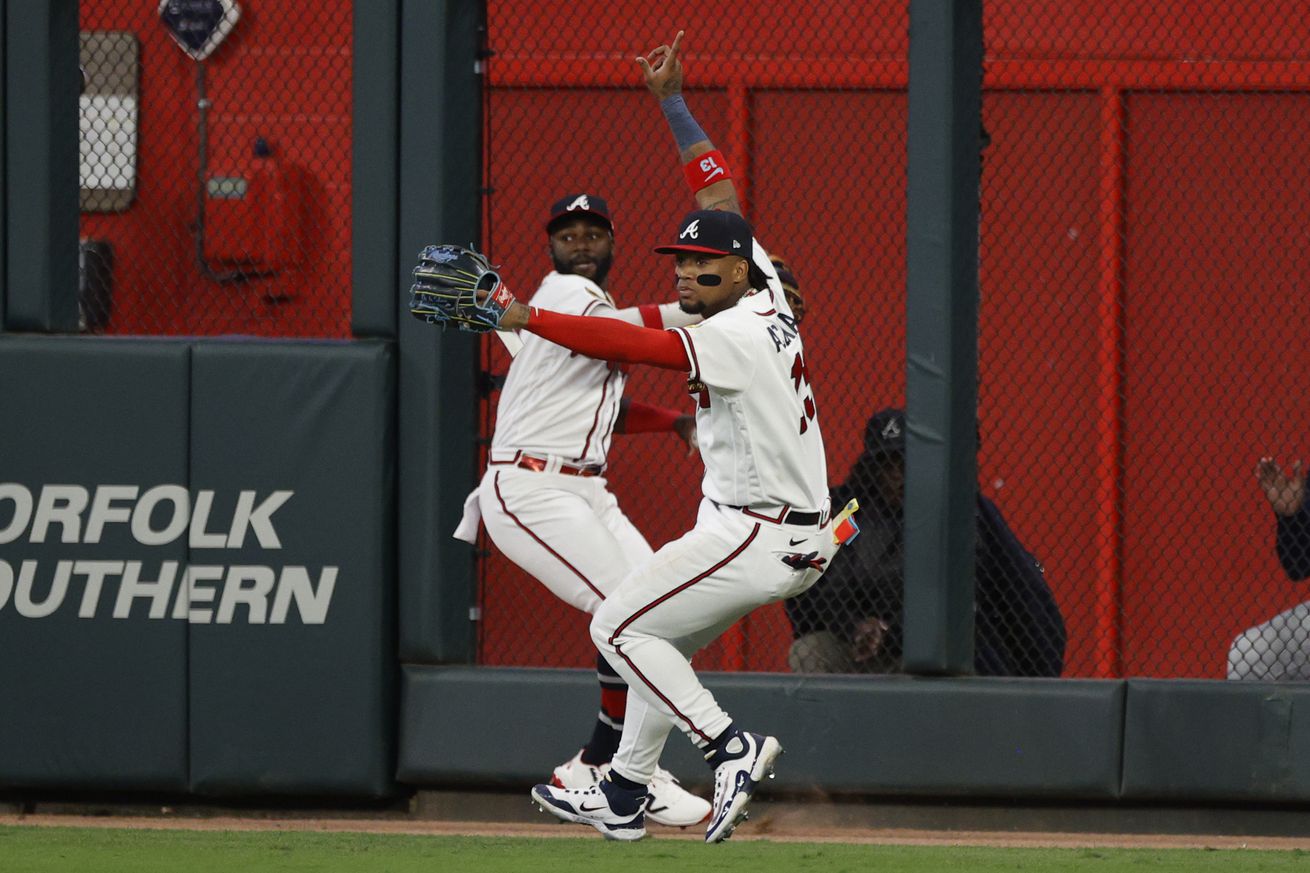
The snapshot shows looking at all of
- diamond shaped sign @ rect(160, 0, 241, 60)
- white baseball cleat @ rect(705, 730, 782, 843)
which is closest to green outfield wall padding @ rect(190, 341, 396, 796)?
white baseball cleat @ rect(705, 730, 782, 843)

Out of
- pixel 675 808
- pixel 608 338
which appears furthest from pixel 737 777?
pixel 608 338

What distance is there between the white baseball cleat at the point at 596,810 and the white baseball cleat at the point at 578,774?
417 mm

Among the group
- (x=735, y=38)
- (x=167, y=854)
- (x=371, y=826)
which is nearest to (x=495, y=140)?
(x=735, y=38)

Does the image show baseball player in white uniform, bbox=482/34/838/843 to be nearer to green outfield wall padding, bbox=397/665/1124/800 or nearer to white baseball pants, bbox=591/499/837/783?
white baseball pants, bbox=591/499/837/783

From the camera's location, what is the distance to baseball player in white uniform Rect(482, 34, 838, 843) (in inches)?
187

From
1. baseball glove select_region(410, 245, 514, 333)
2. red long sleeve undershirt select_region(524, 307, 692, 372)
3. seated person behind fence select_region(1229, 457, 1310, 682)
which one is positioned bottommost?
seated person behind fence select_region(1229, 457, 1310, 682)

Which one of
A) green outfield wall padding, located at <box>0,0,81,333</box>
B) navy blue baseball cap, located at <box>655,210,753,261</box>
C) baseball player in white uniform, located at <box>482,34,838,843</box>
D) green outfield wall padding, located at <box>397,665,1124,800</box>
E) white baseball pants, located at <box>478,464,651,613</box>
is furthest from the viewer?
green outfield wall padding, located at <box>0,0,81,333</box>

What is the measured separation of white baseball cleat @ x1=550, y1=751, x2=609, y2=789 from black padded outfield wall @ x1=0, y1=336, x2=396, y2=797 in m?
0.75

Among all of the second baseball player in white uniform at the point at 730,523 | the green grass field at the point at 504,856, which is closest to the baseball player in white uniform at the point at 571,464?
the green grass field at the point at 504,856

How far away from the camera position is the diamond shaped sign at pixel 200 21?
7.65 meters

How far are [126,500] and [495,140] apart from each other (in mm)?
2276

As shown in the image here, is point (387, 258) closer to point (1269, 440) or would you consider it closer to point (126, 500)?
point (126, 500)

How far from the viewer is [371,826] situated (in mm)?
6039

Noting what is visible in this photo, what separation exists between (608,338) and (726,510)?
58 centimetres
